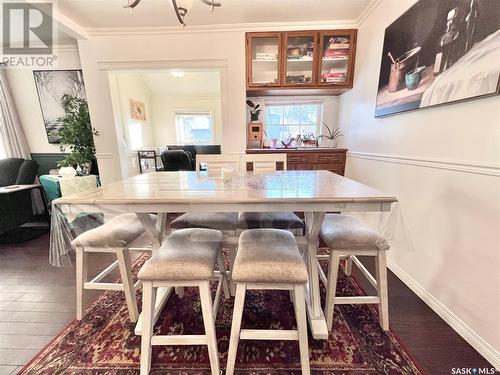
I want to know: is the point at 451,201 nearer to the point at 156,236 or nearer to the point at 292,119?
the point at 156,236

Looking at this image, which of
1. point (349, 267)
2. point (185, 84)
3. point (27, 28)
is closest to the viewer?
point (349, 267)

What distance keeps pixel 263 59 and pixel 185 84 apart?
3264mm

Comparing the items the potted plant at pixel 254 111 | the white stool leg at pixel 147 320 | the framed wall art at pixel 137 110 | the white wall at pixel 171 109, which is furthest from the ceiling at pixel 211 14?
the white wall at pixel 171 109

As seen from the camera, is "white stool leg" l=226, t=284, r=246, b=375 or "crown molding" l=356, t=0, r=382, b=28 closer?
"white stool leg" l=226, t=284, r=246, b=375

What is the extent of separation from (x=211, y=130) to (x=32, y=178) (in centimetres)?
389

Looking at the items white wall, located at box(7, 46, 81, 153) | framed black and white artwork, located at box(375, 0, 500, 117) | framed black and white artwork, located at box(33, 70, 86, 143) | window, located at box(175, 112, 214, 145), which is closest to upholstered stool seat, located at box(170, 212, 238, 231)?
framed black and white artwork, located at box(375, 0, 500, 117)

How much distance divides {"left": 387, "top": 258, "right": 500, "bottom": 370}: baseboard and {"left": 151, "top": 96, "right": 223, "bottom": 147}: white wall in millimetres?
5261

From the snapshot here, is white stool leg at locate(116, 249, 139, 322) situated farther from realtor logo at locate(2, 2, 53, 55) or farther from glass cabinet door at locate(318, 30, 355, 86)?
glass cabinet door at locate(318, 30, 355, 86)

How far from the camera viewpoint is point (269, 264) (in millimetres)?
983

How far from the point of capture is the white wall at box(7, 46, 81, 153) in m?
3.23

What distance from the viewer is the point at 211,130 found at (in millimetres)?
6023

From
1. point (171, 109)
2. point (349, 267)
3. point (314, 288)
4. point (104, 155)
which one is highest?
point (171, 109)

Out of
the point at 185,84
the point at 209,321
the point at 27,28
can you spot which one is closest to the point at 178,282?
the point at 209,321

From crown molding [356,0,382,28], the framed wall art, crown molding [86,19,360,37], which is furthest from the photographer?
the framed wall art
